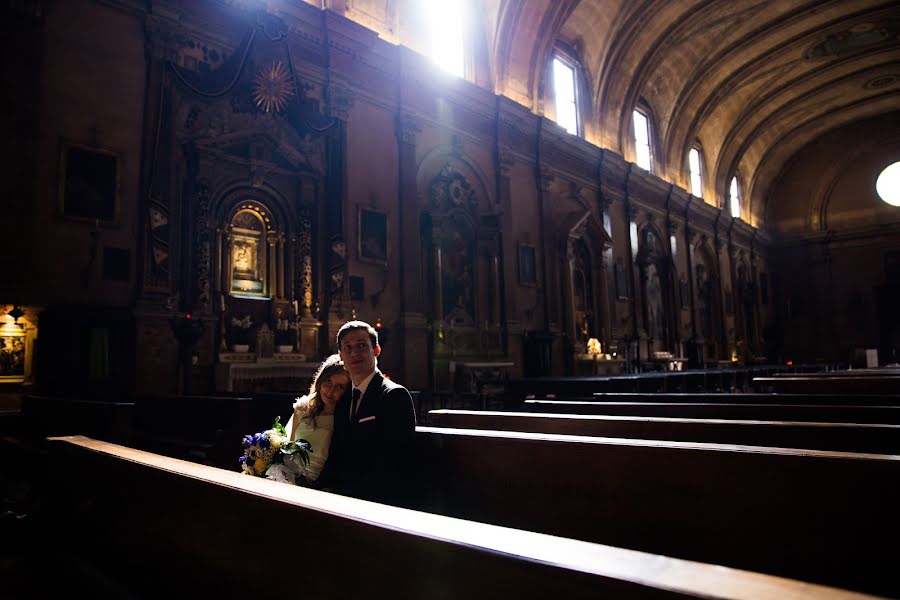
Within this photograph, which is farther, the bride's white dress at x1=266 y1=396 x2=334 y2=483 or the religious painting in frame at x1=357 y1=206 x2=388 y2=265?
the religious painting in frame at x1=357 y1=206 x2=388 y2=265

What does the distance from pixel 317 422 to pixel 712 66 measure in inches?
844

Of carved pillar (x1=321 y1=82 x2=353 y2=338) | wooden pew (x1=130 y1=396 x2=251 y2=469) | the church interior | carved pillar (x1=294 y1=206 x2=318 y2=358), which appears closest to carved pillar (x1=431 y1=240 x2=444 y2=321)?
the church interior

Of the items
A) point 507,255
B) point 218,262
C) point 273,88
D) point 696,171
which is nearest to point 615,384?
point 507,255

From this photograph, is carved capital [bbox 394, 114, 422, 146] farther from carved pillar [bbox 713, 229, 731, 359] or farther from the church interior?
carved pillar [bbox 713, 229, 731, 359]

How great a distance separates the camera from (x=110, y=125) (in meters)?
8.02

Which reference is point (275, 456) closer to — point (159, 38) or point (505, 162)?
point (159, 38)

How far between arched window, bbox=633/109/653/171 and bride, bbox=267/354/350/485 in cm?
1854

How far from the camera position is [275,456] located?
2.71m

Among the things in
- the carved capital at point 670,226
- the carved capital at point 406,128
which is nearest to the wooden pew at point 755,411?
the carved capital at point 406,128

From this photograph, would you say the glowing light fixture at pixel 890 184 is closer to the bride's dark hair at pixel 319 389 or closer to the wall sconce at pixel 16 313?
the bride's dark hair at pixel 319 389

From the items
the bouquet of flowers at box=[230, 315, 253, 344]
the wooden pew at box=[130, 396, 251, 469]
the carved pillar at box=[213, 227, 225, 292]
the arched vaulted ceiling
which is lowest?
the wooden pew at box=[130, 396, 251, 469]

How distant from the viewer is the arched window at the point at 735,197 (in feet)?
85.4

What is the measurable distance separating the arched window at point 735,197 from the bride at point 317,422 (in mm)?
26219

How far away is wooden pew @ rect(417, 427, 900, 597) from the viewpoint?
152 cm
